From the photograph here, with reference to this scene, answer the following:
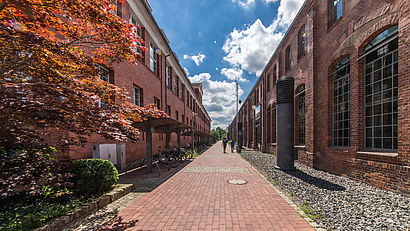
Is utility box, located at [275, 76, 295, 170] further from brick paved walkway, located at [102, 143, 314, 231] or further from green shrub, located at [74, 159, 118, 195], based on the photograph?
green shrub, located at [74, 159, 118, 195]

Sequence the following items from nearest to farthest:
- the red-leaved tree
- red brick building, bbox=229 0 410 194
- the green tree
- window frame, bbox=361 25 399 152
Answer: the red-leaved tree
red brick building, bbox=229 0 410 194
window frame, bbox=361 25 399 152
the green tree

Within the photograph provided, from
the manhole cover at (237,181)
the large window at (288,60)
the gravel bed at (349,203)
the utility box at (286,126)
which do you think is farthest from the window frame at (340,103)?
the large window at (288,60)

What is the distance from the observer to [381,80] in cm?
575

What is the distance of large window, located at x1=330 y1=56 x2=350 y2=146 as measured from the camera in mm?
7137

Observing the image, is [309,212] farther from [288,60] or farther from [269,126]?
[269,126]

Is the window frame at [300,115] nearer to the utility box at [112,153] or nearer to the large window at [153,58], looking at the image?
the utility box at [112,153]

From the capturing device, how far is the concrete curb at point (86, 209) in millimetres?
2990

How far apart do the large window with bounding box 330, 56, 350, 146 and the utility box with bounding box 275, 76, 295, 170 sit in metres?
1.92

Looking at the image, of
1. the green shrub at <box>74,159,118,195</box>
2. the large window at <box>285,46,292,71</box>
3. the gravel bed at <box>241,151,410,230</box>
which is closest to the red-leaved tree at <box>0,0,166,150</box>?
the green shrub at <box>74,159,118,195</box>

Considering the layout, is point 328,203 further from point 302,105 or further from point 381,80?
point 302,105

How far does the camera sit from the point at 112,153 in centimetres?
776

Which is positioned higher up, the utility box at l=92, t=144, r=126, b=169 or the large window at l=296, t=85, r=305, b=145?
the large window at l=296, t=85, r=305, b=145

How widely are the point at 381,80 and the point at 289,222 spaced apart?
20.4 ft

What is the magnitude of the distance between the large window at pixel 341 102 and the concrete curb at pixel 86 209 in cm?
918
